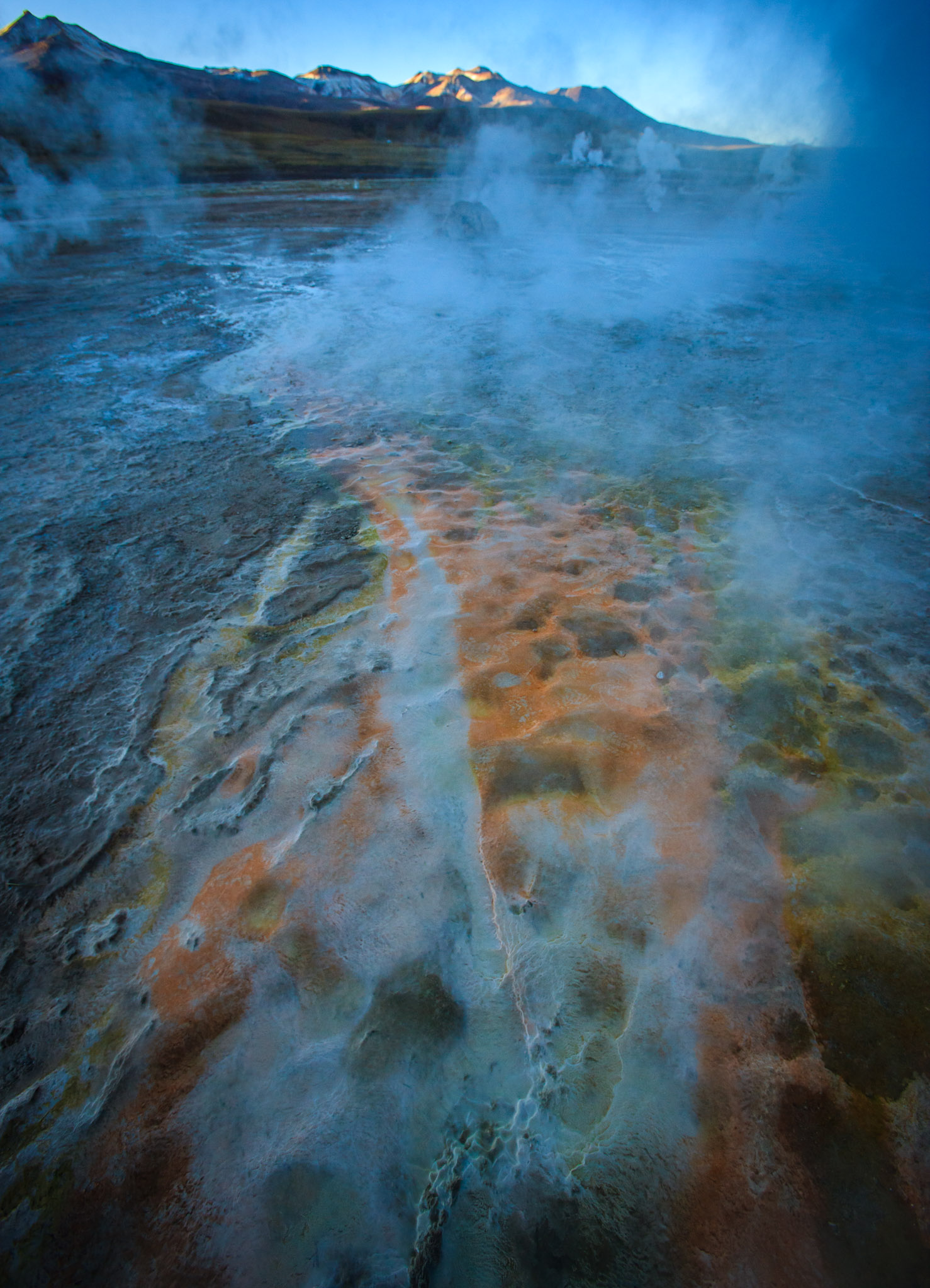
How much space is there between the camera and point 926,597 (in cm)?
290

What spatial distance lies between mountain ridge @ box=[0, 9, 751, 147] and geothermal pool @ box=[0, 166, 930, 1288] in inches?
1661

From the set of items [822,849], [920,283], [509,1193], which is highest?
[920,283]

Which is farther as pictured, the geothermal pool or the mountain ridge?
the mountain ridge

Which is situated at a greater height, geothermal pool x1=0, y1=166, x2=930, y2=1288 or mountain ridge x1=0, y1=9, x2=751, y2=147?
mountain ridge x1=0, y1=9, x2=751, y2=147

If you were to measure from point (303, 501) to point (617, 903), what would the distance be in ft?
9.62

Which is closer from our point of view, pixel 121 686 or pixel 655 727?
pixel 655 727

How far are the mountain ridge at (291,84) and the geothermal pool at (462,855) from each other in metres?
42.2

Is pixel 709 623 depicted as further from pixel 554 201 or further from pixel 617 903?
pixel 554 201

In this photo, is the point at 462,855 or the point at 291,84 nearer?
the point at 462,855

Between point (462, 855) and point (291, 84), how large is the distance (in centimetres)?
9365

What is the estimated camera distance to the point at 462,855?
1.83 m

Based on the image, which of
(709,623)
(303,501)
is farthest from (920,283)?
(303,501)

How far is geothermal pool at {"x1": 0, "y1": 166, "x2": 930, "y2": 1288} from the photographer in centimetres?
126

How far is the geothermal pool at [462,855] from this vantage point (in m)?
1.26
